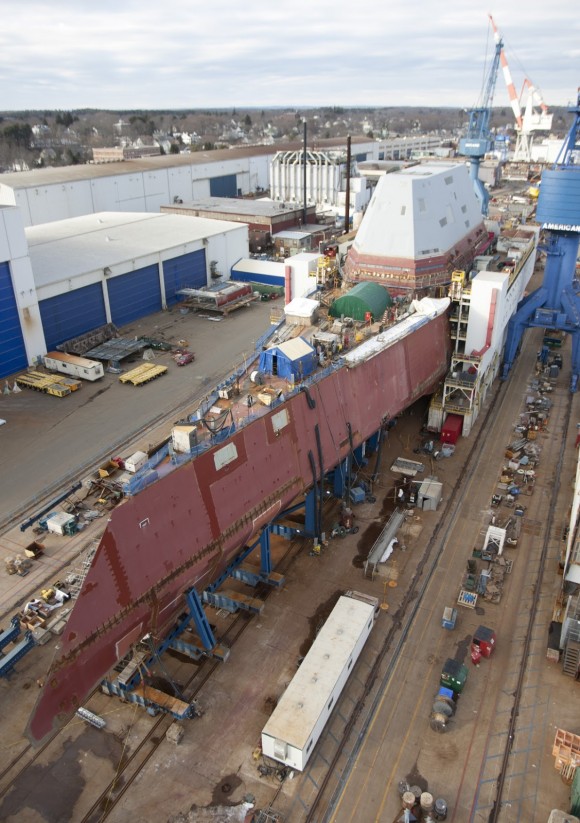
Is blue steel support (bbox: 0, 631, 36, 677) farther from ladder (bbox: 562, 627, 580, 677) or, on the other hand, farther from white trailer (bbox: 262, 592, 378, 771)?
ladder (bbox: 562, 627, 580, 677)

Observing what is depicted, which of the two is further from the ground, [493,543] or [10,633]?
[10,633]

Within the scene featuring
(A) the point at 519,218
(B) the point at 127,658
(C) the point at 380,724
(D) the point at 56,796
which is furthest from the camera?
(A) the point at 519,218

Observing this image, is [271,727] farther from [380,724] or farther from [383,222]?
[383,222]

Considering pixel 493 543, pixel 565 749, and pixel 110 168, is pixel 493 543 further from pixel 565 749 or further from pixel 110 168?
pixel 110 168

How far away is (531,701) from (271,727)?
26.9 feet

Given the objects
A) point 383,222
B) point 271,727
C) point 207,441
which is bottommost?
point 271,727

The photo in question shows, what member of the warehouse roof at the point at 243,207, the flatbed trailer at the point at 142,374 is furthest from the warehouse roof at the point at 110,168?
the flatbed trailer at the point at 142,374

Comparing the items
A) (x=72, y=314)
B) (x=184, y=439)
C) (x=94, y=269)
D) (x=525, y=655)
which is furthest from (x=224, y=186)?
(x=525, y=655)

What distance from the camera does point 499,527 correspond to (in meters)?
24.8

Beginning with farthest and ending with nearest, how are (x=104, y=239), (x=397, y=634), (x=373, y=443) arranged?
(x=104, y=239) < (x=373, y=443) < (x=397, y=634)

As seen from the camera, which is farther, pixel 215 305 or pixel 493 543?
pixel 215 305

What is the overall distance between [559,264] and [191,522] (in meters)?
33.4

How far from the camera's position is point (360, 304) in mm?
29188

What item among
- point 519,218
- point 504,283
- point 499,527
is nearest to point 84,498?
point 499,527
